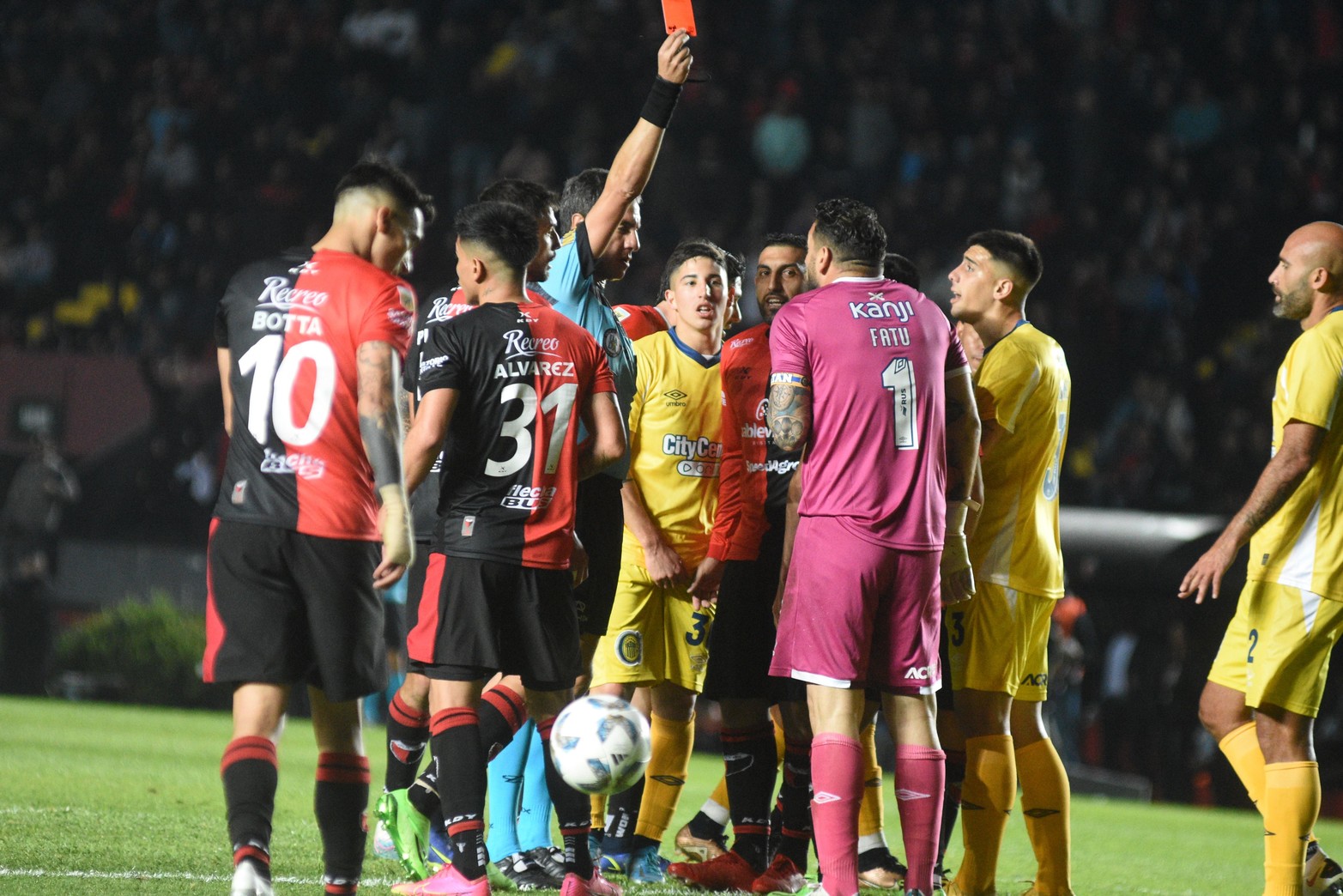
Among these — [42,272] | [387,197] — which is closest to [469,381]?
[387,197]

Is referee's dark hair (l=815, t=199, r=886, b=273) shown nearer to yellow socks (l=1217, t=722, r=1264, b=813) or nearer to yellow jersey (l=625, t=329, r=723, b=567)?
yellow jersey (l=625, t=329, r=723, b=567)

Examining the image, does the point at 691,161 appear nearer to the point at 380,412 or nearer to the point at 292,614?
the point at 380,412

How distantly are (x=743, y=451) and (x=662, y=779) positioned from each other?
1410 mm

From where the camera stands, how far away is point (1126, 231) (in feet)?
55.3

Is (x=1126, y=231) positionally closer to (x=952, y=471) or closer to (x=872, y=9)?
(x=872, y=9)

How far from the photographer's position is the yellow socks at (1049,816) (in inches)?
224

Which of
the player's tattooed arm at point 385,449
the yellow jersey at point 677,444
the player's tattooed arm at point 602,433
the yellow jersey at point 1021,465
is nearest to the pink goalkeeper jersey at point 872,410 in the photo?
the player's tattooed arm at point 602,433

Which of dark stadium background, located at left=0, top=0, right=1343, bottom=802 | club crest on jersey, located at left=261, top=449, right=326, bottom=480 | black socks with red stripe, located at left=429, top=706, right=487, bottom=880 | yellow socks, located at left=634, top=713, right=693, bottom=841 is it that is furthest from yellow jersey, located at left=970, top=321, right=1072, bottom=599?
dark stadium background, located at left=0, top=0, right=1343, bottom=802

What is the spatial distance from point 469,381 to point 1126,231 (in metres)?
13.3

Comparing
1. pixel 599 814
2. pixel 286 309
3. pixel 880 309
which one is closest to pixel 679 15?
pixel 880 309

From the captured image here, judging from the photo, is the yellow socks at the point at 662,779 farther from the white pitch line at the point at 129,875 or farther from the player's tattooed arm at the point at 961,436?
the player's tattooed arm at the point at 961,436

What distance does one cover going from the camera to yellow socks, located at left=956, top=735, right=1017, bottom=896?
18.4ft

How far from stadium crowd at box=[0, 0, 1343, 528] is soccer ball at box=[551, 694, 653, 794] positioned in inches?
428

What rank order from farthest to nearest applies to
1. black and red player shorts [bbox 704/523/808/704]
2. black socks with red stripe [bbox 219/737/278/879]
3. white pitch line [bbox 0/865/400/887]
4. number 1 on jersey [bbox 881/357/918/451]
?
black and red player shorts [bbox 704/523/808/704], white pitch line [bbox 0/865/400/887], number 1 on jersey [bbox 881/357/918/451], black socks with red stripe [bbox 219/737/278/879]
